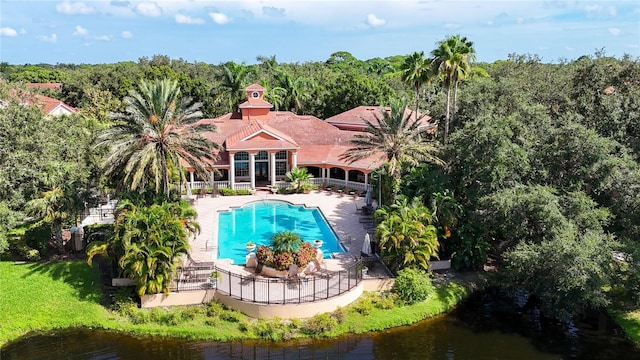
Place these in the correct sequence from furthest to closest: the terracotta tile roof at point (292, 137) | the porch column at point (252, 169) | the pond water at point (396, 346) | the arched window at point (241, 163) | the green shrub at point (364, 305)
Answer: the arched window at point (241, 163) < the terracotta tile roof at point (292, 137) < the porch column at point (252, 169) < the green shrub at point (364, 305) < the pond water at point (396, 346)

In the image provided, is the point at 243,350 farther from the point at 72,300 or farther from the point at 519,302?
the point at 519,302

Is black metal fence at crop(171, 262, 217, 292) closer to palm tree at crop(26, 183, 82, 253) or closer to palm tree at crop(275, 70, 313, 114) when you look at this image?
palm tree at crop(26, 183, 82, 253)

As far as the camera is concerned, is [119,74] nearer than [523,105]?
No

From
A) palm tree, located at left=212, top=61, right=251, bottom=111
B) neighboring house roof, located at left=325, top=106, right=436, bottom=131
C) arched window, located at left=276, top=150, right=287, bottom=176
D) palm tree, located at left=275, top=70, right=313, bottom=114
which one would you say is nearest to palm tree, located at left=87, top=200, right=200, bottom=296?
arched window, located at left=276, top=150, right=287, bottom=176

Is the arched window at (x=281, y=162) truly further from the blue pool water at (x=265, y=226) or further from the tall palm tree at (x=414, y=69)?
the tall palm tree at (x=414, y=69)

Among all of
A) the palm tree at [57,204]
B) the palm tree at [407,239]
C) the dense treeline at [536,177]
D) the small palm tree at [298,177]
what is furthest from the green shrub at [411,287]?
the small palm tree at [298,177]

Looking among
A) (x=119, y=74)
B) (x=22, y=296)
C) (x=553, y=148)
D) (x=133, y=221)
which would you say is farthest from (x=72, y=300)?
(x=119, y=74)
